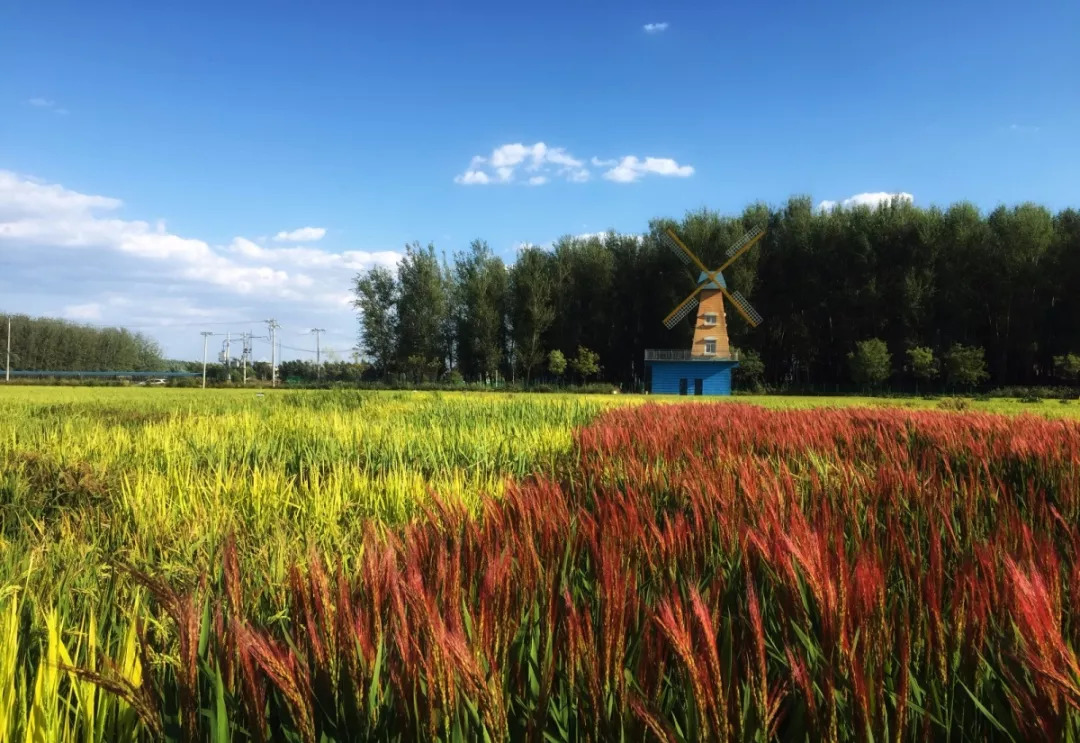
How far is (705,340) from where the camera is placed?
170 feet

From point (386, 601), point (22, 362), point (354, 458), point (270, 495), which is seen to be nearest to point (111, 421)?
point (354, 458)

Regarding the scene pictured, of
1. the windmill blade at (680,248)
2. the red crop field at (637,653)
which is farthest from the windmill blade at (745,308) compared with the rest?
the red crop field at (637,653)

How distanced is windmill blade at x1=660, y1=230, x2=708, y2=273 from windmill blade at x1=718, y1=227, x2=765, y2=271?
219cm

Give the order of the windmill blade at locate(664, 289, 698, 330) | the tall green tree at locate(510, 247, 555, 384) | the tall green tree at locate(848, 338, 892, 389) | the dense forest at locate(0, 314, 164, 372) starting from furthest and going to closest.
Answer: the dense forest at locate(0, 314, 164, 372) < the tall green tree at locate(510, 247, 555, 384) < the windmill blade at locate(664, 289, 698, 330) < the tall green tree at locate(848, 338, 892, 389)

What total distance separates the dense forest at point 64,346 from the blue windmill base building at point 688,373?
10422 centimetres

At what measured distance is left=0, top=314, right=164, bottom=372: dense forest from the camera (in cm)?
10431

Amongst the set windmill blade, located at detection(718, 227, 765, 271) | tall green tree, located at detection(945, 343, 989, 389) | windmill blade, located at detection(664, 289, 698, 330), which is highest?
windmill blade, located at detection(718, 227, 765, 271)

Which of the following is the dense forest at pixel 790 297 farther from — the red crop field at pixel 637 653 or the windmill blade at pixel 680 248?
the red crop field at pixel 637 653

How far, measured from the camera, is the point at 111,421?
10.6 metres

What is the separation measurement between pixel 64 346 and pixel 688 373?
109 metres

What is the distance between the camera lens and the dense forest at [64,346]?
104312 mm

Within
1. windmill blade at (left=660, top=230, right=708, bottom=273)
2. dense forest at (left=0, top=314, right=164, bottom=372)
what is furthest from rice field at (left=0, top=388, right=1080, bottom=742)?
dense forest at (left=0, top=314, right=164, bottom=372)

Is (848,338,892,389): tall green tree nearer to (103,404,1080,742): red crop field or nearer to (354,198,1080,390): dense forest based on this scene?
(354,198,1080,390): dense forest

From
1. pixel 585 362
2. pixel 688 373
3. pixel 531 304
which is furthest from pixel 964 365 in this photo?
pixel 531 304
